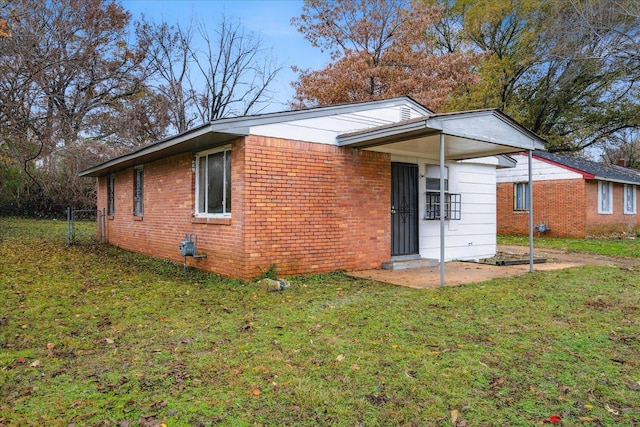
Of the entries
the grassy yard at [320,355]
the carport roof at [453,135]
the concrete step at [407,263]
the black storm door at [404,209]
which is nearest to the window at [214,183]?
the grassy yard at [320,355]

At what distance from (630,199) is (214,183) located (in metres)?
21.3

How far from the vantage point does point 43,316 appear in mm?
5273

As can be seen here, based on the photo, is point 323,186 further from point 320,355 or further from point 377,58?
point 377,58

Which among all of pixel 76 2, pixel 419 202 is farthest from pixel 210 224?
pixel 76 2

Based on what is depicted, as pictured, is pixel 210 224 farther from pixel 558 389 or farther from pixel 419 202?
pixel 558 389

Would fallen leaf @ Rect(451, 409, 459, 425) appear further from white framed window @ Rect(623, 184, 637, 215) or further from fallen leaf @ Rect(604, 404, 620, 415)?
white framed window @ Rect(623, 184, 637, 215)

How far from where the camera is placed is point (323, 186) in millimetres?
8039

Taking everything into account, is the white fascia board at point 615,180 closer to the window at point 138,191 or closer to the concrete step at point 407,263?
the concrete step at point 407,263

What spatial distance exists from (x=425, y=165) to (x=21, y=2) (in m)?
12.9

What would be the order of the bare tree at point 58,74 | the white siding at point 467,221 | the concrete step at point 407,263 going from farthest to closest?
the bare tree at point 58,74
the white siding at point 467,221
the concrete step at point 407,263

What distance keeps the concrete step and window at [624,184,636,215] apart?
16.1m

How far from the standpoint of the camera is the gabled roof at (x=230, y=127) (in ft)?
22.5

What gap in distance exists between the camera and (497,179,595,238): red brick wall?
17.6 meters

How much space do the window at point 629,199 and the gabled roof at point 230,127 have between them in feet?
52.7
